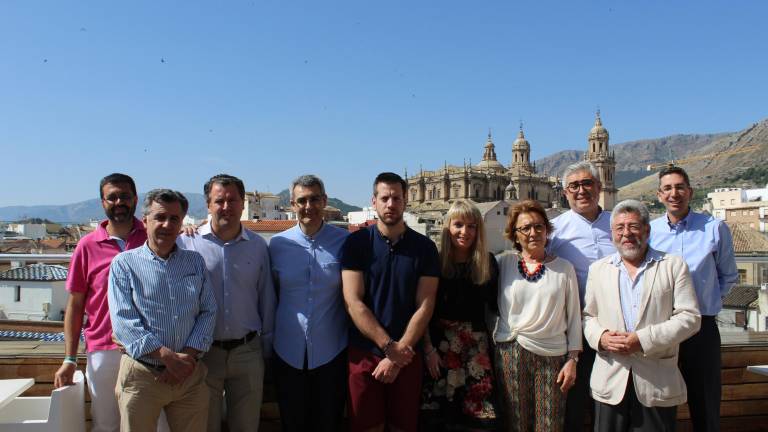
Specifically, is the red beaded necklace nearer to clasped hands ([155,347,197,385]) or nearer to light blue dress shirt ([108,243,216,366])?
light blue dress shirt ([108,243,216,366])

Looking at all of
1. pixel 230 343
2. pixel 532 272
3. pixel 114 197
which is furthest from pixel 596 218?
pixel 114 197

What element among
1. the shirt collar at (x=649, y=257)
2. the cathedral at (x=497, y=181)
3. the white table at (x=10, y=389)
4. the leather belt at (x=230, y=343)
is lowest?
the white table at (x=10, y=389)

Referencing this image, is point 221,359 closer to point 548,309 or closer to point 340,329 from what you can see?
point 340,329

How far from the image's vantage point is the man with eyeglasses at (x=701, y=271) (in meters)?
3.29

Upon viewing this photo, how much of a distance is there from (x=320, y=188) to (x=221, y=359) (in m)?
1.21

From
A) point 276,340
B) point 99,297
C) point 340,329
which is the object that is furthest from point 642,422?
point 99,297

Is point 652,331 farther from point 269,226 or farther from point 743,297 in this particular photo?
point 269,226

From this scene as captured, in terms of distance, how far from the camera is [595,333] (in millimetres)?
3111

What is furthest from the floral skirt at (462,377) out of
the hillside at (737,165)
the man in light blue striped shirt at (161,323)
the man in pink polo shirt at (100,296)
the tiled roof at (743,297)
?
the hillside at (737,165)

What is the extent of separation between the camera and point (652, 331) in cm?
295

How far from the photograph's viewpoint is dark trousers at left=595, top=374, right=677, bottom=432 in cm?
305

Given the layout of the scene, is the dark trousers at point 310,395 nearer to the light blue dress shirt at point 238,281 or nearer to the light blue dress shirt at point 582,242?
the light blue dress shirt at point 238,281

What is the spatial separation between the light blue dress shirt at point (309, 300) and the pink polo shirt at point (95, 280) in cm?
96

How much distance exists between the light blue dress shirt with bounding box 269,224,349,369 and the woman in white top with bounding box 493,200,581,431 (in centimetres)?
102
